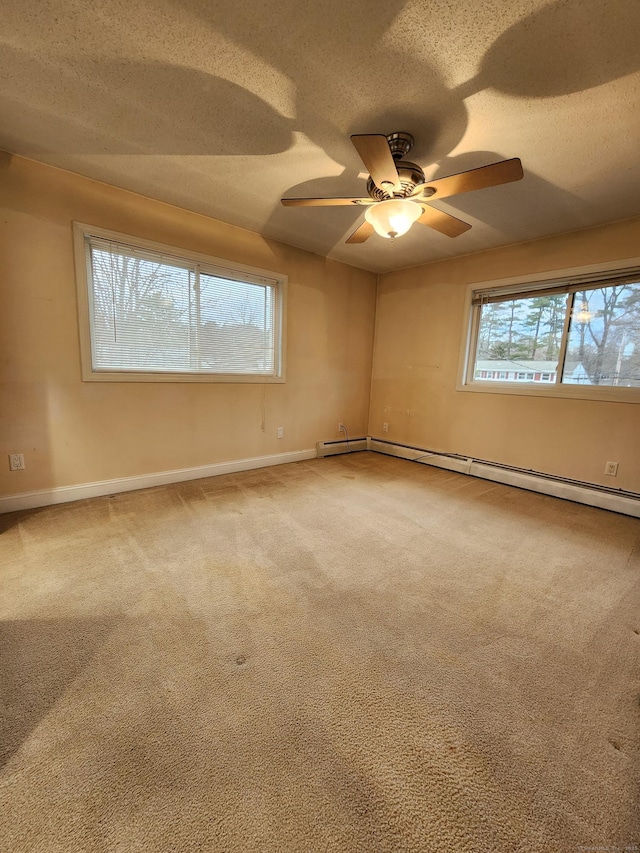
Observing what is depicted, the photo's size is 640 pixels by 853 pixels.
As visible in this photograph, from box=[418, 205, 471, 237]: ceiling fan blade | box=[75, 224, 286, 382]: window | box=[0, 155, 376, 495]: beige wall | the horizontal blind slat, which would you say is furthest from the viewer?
the horizontal blind slat

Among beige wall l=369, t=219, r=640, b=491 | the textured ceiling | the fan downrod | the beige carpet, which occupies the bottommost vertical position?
the beige carpet

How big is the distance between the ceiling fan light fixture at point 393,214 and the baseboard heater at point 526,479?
2683 millimetres

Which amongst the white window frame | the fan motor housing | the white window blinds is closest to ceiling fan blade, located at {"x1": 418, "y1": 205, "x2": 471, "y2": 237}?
the fan motor housing

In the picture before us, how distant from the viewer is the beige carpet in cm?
87

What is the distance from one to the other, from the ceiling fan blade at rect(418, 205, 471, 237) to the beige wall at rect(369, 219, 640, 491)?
58.5 inches

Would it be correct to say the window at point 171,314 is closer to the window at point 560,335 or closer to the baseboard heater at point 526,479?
the baseboard heater at point 526,479

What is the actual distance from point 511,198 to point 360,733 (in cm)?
328

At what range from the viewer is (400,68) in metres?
1.54

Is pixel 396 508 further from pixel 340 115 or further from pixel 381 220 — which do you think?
pixel 340 115

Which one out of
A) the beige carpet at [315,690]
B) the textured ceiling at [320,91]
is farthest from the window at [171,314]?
the beige carpet at [315,690]

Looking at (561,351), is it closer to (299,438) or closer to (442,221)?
(442,221)

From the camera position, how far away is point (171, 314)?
309 cm

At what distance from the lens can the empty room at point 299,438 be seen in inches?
38.4

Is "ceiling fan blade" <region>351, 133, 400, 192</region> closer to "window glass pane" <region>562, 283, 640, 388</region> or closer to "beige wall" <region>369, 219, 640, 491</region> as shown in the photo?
"beige wall" <region>369, 219, 640, 491</region>
